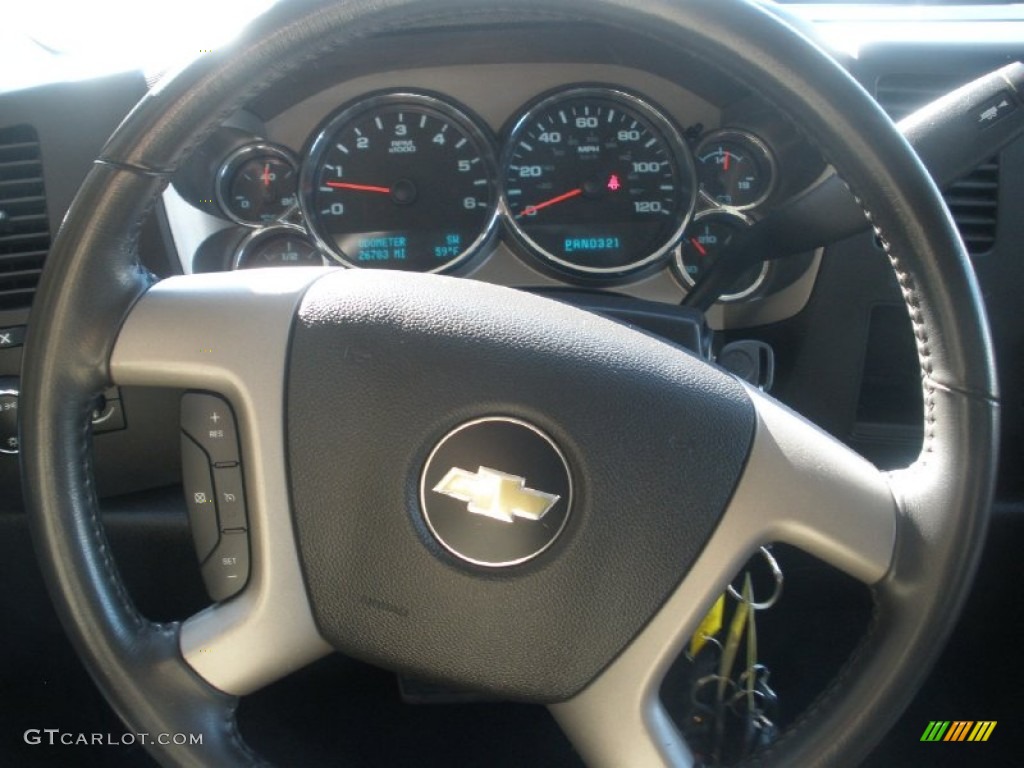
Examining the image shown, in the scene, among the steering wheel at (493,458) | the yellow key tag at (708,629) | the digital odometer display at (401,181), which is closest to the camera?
the steering wheel at (493,458)

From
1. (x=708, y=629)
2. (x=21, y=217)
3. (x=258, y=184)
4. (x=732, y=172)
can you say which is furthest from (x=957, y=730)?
(x=21, y=217)

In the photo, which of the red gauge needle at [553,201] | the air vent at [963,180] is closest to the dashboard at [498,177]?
the red gauge needle at [553,201]

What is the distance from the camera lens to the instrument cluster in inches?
61.8

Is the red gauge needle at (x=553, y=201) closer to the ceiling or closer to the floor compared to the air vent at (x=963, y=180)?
closer to the floor

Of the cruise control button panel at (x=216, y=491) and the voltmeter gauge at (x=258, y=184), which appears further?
the voltmeter gauge at (x=258, y=184)

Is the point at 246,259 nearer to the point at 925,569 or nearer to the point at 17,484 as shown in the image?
the point at 17,484

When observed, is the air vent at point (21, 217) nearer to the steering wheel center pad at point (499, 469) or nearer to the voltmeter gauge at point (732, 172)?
the steering wheel center pad at point (499, 469)

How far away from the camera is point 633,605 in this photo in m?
0.90

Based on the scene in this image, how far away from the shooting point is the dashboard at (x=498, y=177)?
1.57 meters

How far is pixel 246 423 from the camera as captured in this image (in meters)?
0.93

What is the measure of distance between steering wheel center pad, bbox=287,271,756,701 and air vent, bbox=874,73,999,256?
712mm

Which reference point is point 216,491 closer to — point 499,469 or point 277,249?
point 499,469

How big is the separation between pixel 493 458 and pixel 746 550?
0.21 metres

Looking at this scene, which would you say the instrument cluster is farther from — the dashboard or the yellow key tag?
the yellow key tag
